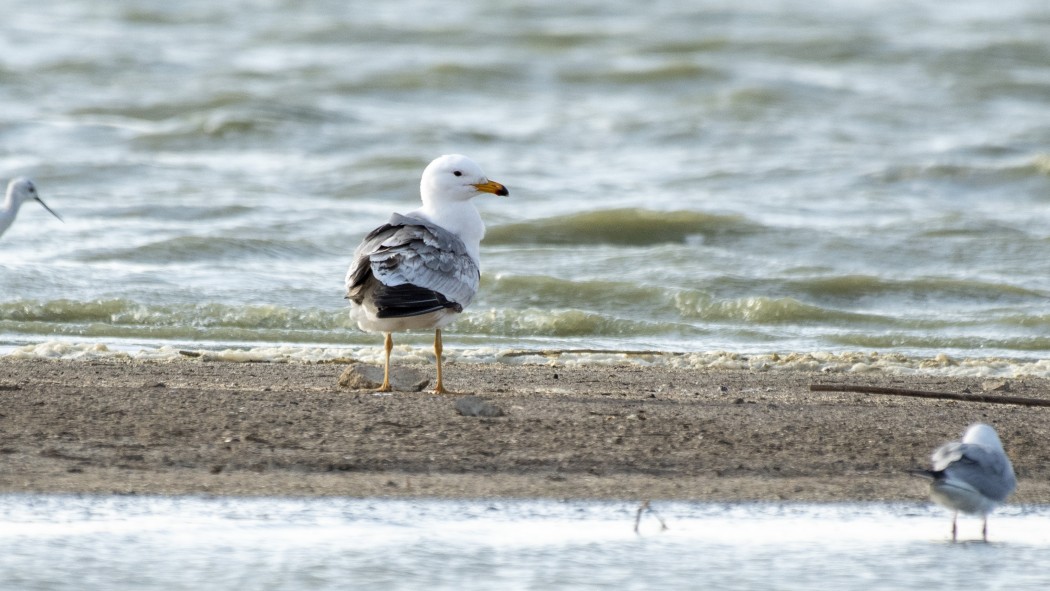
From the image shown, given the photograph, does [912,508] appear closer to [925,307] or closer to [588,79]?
[925,307]

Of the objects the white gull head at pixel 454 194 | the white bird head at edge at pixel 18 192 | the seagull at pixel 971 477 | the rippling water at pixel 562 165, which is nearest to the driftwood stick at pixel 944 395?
the seagull at pixel 971 477

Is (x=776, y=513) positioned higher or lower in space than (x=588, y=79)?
lower

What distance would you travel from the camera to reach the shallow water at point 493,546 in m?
3.62

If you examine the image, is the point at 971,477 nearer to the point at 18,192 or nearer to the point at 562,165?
the point at 18,192

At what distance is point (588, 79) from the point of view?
69.3ft

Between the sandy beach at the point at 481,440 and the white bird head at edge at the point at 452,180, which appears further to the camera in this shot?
the white bird head at edge at the point at 452,180

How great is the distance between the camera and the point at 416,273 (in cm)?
605

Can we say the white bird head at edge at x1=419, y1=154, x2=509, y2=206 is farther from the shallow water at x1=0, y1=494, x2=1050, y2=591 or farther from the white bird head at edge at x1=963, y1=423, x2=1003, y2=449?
the white bird head at edge at x1=963, y1=423, x2=1003, y2=449

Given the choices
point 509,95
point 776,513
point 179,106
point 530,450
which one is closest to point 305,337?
point 530,450

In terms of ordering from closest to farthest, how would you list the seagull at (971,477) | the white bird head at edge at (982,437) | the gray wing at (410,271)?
1. the seagull at (971,477)
2. the white bird head at edge at (982,437)
3. the gray wing at (410,271)

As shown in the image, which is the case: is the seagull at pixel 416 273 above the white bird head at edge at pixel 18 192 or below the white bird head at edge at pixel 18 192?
below

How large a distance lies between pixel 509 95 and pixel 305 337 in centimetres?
1212

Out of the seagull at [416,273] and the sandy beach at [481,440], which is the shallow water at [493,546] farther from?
the seagull at [416,273]

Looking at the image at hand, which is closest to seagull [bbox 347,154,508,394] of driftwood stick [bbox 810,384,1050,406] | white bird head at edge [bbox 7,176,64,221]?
driftwood stick [bbox 810,384,1050,406]
